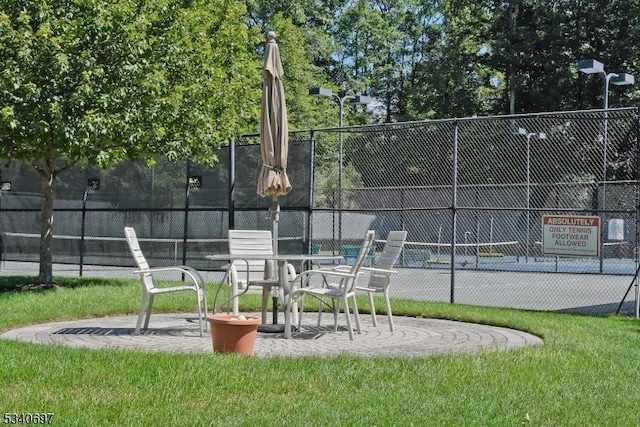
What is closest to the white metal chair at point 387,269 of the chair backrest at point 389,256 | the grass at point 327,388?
the chair backrest at point 389,256

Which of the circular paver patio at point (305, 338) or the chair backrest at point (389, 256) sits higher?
the chair backrest at point (389, 256)

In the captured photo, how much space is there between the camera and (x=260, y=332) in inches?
384

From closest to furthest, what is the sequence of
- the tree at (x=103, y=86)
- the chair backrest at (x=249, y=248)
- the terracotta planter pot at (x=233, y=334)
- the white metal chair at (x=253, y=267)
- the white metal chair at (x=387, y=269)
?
the terracotta planter pot at (x=233, y=334) < the white metal chair at (x=387, y=269) < the white metal chair at (x=253, y=267) < the chair backrest at (x=249, y=248) < the tree at (x=103, y=86)

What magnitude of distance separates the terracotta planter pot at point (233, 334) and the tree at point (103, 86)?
6139 mm

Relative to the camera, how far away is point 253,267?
35.8 ft

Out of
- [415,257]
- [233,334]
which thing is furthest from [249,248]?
[415,257]

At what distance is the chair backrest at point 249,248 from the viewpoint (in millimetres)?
10492

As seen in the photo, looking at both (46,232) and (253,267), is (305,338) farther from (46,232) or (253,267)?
(46,232)

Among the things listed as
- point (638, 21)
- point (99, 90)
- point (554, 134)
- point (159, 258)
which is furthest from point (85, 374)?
point (638, 21)

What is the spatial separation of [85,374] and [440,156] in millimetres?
31283

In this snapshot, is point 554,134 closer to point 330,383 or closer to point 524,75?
point 524,75
